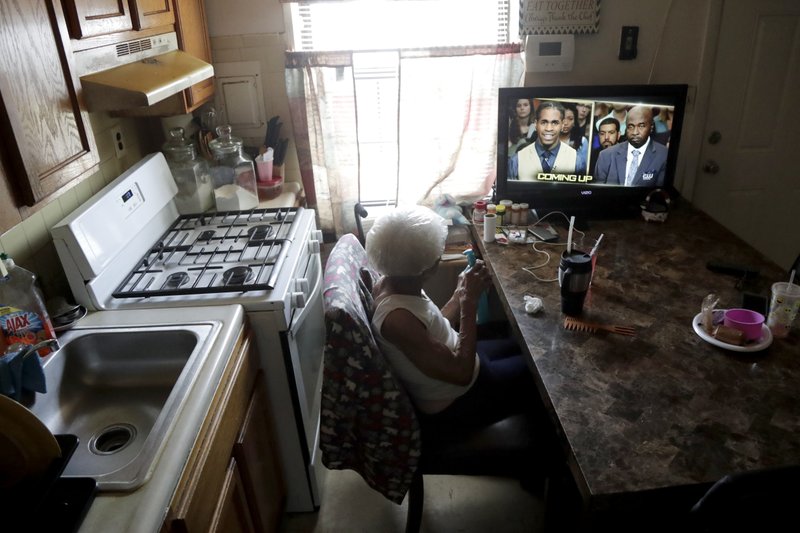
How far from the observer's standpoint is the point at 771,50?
251 centimetres

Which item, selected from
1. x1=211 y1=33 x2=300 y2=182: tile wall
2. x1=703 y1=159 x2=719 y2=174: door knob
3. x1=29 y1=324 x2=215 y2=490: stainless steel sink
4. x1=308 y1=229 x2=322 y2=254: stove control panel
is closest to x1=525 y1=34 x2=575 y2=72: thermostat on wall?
x1=703 y1=159 x2=719 y2=174: door knob

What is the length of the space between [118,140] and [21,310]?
930 mm

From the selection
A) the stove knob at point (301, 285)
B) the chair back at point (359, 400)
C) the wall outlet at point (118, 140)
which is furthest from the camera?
the wall outlet at point (118, 140)

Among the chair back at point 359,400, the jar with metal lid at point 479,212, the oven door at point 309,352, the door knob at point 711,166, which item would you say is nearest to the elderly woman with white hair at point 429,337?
the chair back at point 359,400

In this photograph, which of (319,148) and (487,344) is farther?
(319,148)

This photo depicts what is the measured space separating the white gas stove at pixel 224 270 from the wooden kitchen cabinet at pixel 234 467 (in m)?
0.08

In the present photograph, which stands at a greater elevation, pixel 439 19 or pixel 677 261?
pixel 439 19

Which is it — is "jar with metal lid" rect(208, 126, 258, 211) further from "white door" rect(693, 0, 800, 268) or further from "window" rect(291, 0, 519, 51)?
"white door" rect(693, 0, 800, 268)

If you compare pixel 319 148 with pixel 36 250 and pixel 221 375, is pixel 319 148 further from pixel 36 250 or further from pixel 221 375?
pixel 221 375

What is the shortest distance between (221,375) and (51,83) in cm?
78

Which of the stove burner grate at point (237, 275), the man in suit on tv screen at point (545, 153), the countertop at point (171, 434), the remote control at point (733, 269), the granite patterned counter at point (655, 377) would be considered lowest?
the granite patterned counter at point (655, 377)

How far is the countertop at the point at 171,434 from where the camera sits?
1.01m

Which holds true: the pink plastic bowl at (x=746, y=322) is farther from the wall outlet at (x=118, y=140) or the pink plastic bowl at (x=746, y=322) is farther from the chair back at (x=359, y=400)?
the wall outlet at (x=118, y=140)

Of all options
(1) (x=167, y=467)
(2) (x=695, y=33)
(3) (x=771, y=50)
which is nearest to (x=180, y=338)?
(1) (x=167, y=467)
